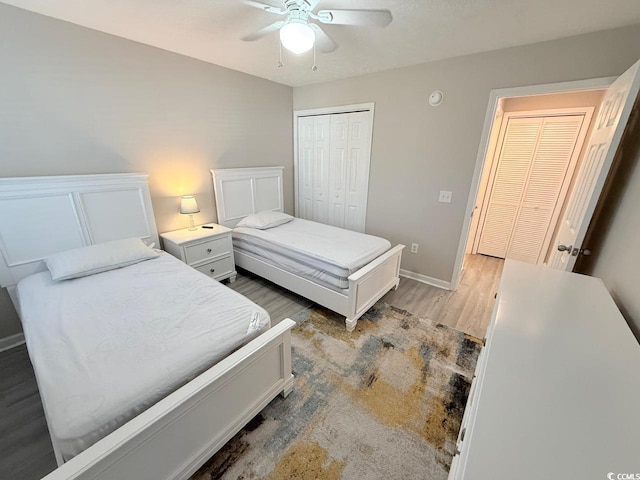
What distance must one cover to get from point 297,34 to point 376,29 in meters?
0.82

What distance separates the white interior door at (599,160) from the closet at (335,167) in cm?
194

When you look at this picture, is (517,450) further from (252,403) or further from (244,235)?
(244,235)

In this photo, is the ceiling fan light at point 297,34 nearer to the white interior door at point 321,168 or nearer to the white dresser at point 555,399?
the white dresser at point 555,399

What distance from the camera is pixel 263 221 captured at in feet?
10.1

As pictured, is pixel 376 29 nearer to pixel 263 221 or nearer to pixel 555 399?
pixel 263 221

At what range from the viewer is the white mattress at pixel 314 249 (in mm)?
2230

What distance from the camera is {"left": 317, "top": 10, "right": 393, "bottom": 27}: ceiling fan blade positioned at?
4.51 feet

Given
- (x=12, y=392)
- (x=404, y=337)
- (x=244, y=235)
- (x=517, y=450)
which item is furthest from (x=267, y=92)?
(x=517, y=450)

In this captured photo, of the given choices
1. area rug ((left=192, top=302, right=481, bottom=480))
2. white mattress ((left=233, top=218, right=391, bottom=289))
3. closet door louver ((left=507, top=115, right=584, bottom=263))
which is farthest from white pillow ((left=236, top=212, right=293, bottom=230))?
closet door louver ((left=507, top=115, right=584, bottom=263))

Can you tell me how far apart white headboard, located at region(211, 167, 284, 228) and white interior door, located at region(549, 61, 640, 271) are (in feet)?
10.2

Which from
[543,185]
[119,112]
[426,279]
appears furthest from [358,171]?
[119,112]

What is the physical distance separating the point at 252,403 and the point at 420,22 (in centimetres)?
268

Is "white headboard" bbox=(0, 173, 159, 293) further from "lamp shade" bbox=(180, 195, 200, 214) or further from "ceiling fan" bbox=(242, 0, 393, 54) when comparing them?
"ceiling fan" bbox=(242, 0, 393, 54)

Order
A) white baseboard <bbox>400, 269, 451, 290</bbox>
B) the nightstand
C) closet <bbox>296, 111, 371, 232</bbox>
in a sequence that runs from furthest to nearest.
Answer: closet <bbox>296, 111, 371, 232</bbox> < white baseboard <bbox>400, 269, 451, 290</bbox> < the nightstand
